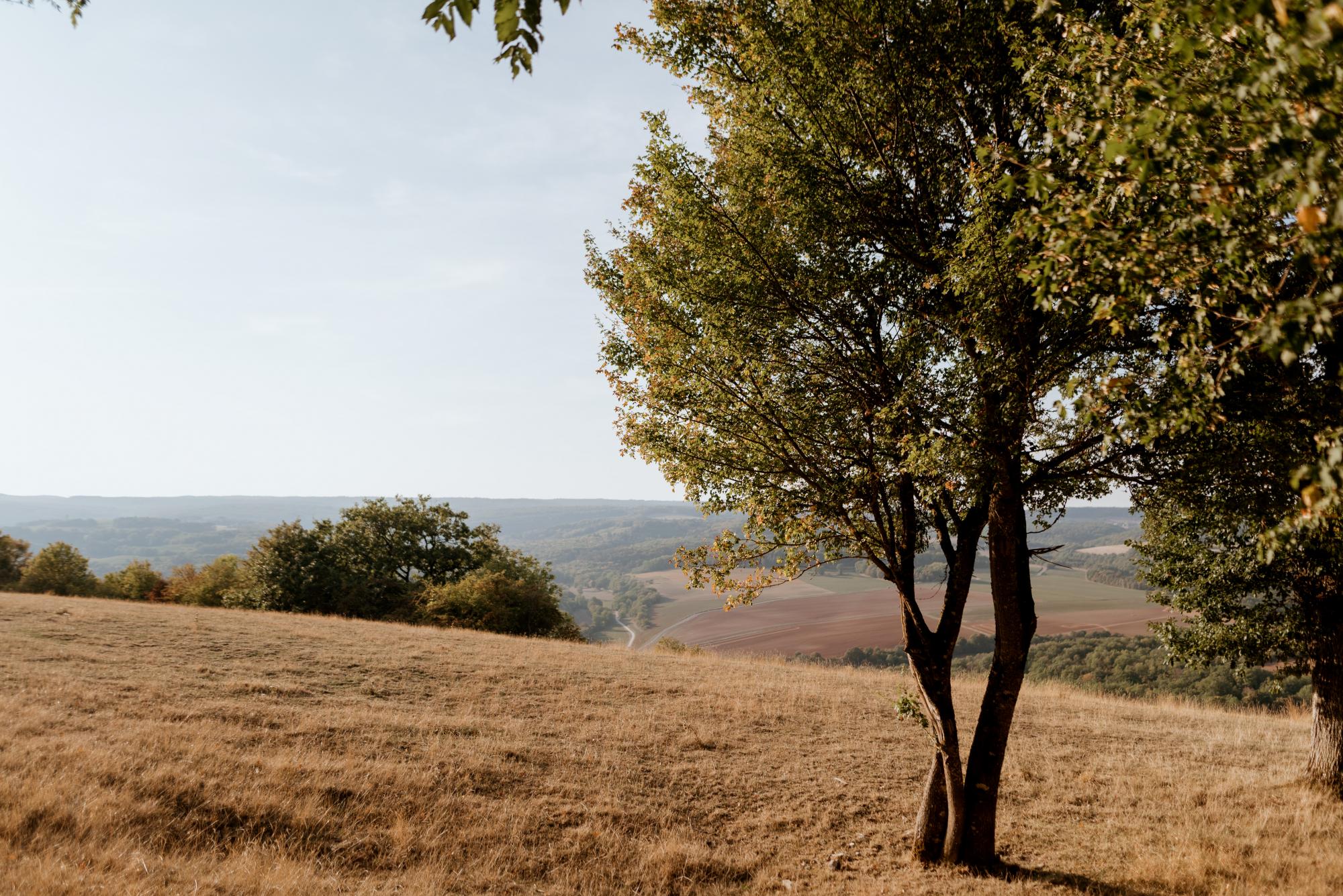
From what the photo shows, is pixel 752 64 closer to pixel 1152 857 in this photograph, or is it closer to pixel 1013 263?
pixel 1013 263

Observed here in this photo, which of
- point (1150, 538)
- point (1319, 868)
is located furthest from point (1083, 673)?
point (1319, 868)

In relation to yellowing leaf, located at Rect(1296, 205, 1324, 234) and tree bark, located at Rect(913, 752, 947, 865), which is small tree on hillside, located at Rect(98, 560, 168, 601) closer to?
tree bark, located at Rect(913, 752, 947, 865)

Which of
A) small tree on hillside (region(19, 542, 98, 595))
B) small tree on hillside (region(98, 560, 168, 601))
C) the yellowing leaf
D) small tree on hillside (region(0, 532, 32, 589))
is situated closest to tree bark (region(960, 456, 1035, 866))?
the yellowing leaf

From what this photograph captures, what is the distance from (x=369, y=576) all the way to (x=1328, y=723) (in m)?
53.7

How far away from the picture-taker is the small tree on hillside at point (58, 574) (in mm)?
55562

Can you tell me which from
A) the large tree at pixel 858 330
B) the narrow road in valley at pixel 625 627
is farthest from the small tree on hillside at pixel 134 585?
the narrow road in valley at pixel 625 627

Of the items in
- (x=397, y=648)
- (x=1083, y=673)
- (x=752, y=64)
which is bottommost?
(x=1083, y=673)

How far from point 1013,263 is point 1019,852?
935 cm

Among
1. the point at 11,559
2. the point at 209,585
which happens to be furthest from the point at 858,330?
the point at 11,559

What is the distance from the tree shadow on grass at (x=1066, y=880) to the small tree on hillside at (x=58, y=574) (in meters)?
70.4

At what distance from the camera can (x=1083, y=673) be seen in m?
39.3

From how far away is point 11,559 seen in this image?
192 ft

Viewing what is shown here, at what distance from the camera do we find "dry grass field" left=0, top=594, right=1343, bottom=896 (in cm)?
861

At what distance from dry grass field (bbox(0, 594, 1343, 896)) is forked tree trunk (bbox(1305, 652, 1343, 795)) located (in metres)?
0.60
